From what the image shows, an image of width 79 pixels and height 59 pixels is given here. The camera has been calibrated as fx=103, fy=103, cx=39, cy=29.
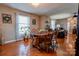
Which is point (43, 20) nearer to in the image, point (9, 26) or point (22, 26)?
point (22, 26)

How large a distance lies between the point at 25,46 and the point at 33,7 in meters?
0.96

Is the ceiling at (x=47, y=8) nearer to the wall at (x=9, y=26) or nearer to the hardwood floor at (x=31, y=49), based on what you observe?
the wall at (x=9, y=26)

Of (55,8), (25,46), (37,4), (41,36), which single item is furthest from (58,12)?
(25,46)

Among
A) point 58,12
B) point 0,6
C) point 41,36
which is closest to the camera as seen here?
point 0,6

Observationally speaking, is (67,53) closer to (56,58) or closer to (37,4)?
(56,58)

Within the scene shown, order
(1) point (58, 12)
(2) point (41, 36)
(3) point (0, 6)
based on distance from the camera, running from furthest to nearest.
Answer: (2) point (41, 36), (1) point (58, 12), (3) point (0, 6)

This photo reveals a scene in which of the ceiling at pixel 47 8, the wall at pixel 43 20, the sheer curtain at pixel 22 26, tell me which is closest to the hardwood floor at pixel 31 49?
the sheer curtain at pixel 22 26

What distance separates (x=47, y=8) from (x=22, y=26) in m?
0.74

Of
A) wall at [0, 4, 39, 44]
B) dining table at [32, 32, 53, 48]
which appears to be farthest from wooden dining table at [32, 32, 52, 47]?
wall at [0, 4, 39, 44]

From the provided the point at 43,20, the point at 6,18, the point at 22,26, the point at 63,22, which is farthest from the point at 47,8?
the point at 6,18

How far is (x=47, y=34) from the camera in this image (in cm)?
264

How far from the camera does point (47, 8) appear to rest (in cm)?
239

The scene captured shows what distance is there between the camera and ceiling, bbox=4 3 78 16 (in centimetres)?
230

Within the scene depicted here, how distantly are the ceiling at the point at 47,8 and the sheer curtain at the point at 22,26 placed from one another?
8.5 inches
